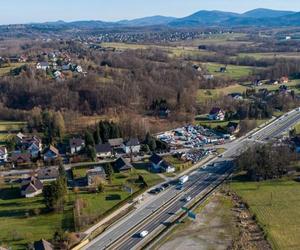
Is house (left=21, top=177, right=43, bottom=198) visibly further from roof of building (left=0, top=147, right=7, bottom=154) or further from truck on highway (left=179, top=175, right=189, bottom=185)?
truck on highway (left=179, top=175, right=189, bottom=185)

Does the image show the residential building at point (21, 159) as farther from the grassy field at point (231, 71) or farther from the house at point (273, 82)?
the house at point (273, 82)

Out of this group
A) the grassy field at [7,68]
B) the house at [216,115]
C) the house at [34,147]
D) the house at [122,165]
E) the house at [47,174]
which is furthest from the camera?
the grassy field at [7,68]

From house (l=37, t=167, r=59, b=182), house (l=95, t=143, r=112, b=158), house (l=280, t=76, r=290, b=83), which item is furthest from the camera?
house (l=280, t=76, r=290, b=83)

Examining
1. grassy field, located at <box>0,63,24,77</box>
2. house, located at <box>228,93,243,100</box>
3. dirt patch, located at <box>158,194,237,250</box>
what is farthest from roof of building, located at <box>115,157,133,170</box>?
grassy field, located at <box>0,63,24,77</box>

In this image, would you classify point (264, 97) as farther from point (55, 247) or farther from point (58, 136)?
point (55, 247)

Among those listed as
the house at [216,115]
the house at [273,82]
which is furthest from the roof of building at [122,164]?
the house at [273,82]
